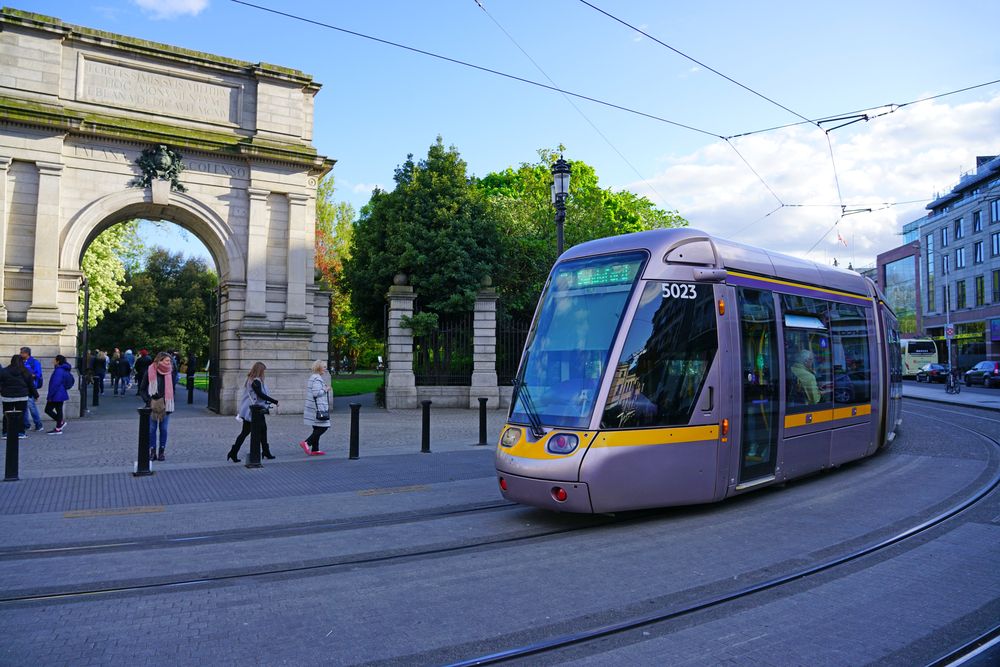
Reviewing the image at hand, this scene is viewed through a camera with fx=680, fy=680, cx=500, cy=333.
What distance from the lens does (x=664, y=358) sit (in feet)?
23.0

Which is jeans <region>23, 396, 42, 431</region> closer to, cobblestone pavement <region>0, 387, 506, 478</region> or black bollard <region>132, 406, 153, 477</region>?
cobblestone pavement <region>0, 387, 506, 478</region>

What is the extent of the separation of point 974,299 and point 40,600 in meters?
65.8

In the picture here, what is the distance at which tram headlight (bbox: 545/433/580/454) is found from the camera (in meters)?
6.61

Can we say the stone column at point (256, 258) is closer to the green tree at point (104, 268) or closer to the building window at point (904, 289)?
the green tree at point (104, 268)

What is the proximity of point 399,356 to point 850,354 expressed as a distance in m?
14.2

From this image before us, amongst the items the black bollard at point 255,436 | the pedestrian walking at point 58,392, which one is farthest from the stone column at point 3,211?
the black bollard at point 255,436

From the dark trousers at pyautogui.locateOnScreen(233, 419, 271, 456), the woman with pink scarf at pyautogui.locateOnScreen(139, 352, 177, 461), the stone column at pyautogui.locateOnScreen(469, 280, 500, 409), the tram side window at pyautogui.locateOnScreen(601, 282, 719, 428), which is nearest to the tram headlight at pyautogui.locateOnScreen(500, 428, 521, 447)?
the tram side window at pyautogui.locateOnScreen(601, 282, 719, 428)

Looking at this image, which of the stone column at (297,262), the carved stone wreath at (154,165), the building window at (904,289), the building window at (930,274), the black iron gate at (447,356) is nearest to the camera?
the carved stone wreath at (154,165)

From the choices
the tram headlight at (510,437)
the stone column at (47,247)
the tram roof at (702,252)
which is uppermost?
the stone column at (47,247)

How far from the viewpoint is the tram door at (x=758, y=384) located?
Result: 782cm

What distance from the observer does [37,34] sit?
57.9 feet

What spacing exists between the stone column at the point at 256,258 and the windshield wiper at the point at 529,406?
581 inches

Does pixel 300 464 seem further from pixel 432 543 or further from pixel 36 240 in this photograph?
pixel 36 240

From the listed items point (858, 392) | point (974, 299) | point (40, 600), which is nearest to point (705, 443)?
point (858, 392)
